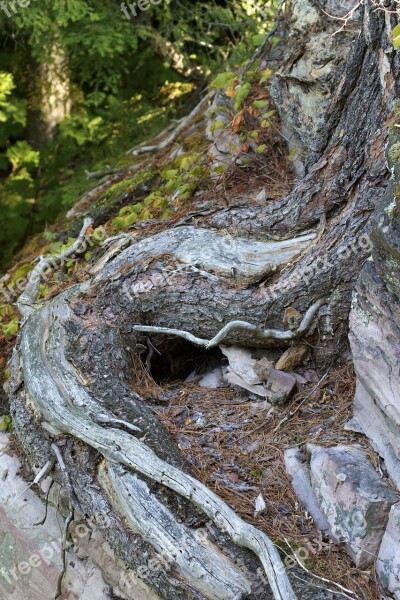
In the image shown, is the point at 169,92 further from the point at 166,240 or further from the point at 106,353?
the point at 106,353

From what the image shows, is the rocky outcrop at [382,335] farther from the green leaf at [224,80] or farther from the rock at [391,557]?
the green leaf at [224,80]

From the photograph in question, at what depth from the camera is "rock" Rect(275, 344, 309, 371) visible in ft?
16.1

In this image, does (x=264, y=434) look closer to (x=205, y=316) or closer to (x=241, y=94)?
(x=205, y=316)

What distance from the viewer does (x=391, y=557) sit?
3775 millimetres

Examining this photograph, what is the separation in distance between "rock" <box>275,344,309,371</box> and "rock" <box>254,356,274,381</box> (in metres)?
0.06

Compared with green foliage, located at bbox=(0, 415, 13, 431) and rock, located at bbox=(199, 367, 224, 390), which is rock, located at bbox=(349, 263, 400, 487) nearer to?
rock, located at bbox=(199, 367, 224, 390)

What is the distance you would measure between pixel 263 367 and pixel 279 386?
8.3 inches

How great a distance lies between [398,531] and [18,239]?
777 centimetres

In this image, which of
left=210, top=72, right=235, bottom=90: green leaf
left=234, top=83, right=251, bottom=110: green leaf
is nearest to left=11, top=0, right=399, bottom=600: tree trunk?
left=234, top=83, right=251, bottom=110: green leaf

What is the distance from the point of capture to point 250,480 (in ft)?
14.3

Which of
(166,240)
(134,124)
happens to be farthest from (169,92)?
(166,240)
